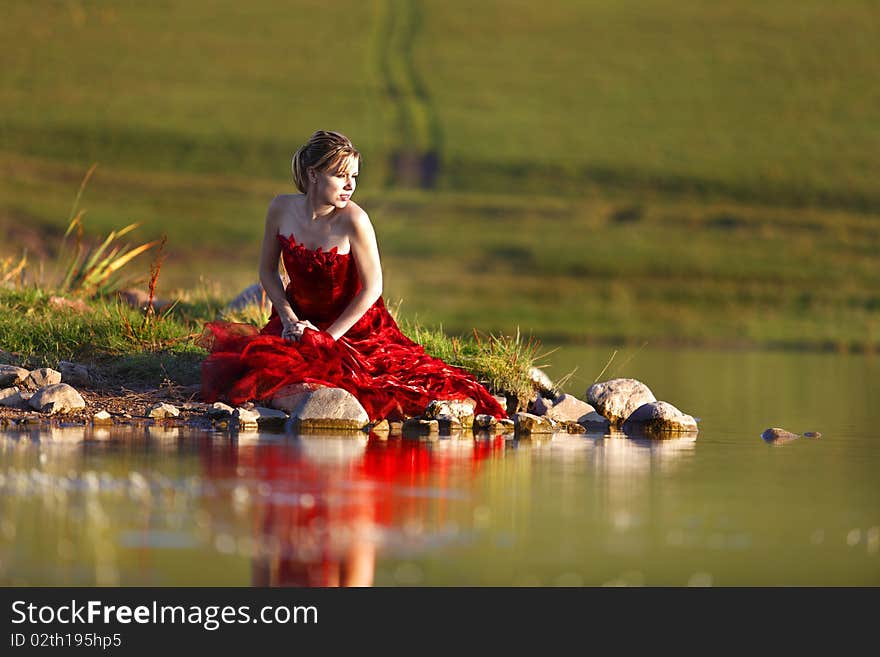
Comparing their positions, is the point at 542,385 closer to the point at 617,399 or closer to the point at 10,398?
the point at 617,399

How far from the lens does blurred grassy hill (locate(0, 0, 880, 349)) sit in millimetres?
42812

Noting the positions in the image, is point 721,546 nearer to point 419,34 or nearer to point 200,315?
point 200,315

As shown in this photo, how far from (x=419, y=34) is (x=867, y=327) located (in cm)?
4078

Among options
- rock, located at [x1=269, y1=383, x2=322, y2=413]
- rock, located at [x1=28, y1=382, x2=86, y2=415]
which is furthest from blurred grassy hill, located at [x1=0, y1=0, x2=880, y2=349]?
rock, located at [x1=28, y1=382, x2=86, y2=415]

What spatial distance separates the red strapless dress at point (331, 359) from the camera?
12.2m

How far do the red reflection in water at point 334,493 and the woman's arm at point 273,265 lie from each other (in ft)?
6.28

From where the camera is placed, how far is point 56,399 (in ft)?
38.3

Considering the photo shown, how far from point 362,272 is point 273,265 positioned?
84cm

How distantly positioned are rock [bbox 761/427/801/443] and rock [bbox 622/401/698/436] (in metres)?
0.63

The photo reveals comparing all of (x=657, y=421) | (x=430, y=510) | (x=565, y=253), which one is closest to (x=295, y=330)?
(x=657, y=421)

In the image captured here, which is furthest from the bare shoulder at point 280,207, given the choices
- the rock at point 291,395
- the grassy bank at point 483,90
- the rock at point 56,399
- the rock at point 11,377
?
the grassy bank at point 483,90

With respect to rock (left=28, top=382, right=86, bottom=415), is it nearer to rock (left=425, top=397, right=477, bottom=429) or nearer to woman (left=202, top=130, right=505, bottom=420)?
woman (left=202, top=130, right=505, bottom=420)

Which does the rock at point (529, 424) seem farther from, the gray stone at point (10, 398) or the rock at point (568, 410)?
the gray stone at point (10, 398)
